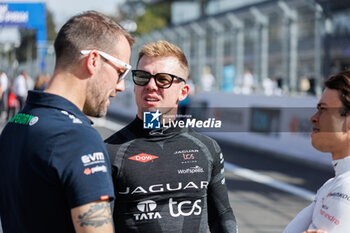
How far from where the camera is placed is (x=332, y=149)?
6.77 feet

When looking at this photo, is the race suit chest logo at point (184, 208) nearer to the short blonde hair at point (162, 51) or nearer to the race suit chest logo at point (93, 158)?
the short blonde hair at point (162, 51)

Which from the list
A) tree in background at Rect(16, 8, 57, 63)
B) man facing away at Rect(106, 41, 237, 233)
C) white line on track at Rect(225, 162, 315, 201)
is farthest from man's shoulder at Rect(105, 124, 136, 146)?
tree in background at Rect(16, 8, 57, 63)

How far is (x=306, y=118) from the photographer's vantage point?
10.5m

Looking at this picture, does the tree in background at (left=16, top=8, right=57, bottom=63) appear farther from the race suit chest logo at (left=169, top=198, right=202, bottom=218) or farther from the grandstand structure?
the race suit chest logo at (left=169, top=198, right=202, bottom=218)

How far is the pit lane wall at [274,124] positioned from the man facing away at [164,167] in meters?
7.64

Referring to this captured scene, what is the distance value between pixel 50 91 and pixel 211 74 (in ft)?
57.7

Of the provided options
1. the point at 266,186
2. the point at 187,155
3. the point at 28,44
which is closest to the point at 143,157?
the point at 187,155

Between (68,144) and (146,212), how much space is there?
82 cm

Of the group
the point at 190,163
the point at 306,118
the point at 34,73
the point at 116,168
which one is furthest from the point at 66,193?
the point at 34,73

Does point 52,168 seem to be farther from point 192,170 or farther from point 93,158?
point 192,170

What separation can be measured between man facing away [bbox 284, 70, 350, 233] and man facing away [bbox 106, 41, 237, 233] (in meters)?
0.51

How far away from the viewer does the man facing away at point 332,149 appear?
1838 millimetres

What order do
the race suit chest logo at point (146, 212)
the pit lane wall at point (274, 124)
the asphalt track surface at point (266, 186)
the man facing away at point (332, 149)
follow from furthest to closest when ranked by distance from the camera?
1. the pit lane wall at point (274, 124)
2. the asphalt track surface at point (266, 186)
3. the race suit chest logo at point (146, 212)
4. the man facing away at point (332, 149)

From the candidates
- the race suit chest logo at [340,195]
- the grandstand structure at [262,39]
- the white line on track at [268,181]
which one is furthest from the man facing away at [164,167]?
the grandstand structure at [262,39]
